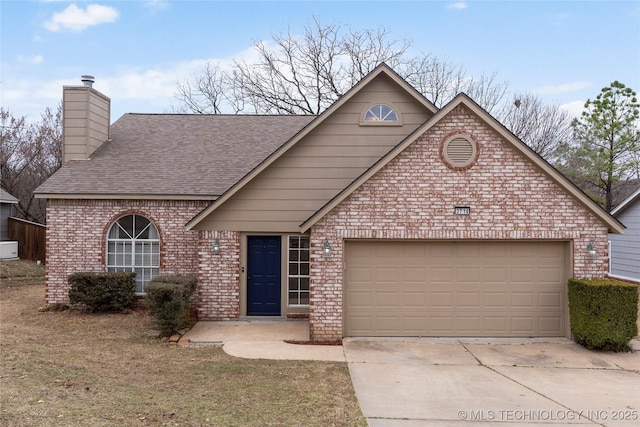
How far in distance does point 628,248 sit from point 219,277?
16.3 meters

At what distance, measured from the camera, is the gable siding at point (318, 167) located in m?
11.8

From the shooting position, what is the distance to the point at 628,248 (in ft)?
62.8

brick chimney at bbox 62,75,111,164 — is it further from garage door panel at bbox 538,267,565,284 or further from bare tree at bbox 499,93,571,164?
bare tree at bbox 499,93,571,164

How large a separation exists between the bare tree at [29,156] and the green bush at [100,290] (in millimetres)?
22685

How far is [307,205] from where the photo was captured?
38.9ft

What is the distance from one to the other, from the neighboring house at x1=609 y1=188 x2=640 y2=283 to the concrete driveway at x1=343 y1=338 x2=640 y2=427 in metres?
10.8

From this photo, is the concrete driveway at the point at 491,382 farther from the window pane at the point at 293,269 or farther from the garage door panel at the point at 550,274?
the window pane at the point at 293,269

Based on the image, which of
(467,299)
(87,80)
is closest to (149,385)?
(467,299)

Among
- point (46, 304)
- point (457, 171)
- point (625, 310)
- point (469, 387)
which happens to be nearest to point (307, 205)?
point (457, 171)

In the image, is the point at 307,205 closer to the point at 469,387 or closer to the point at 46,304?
the point at 469,387

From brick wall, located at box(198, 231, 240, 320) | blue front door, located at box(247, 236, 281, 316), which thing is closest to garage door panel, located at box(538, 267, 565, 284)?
blue front door, located at box(247, 236, 281, 316)

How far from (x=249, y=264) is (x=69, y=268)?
16.4 feet

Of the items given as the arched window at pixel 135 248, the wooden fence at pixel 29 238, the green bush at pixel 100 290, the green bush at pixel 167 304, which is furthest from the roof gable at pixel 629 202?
the wooden fence at pixel 29 238

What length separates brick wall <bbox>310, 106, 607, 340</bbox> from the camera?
996cm
